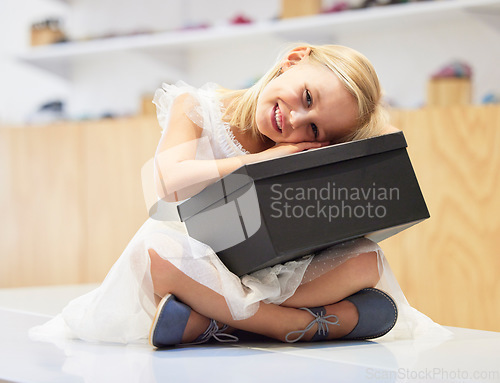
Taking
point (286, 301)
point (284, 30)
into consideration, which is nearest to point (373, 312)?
point (286, 301)

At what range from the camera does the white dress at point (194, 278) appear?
2.75ft

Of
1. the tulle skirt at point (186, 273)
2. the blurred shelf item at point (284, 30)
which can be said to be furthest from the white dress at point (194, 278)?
the blurred shelf item at point (284, 30)

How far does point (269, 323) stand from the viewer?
858 mm

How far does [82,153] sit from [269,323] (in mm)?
1456

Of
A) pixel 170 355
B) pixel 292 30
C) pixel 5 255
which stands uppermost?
pixel 292 30

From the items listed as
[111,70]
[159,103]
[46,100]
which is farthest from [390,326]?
[46,100]

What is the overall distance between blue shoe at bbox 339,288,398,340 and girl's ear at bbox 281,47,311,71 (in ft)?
1.26

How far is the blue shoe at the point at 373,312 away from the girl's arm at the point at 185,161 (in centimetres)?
24

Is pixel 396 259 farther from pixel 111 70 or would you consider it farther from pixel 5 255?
pixel 111 70

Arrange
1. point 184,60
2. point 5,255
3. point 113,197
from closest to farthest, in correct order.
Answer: point 113,197 < point 5,255 < point 184,60

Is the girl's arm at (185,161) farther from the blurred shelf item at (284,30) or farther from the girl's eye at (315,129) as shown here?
the blurred shelf item at (284,30)

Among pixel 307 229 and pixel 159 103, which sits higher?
pixel 159 103

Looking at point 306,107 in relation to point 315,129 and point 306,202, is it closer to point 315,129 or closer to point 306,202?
point 315,129

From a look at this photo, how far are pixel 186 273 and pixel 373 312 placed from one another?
279 millimetres
